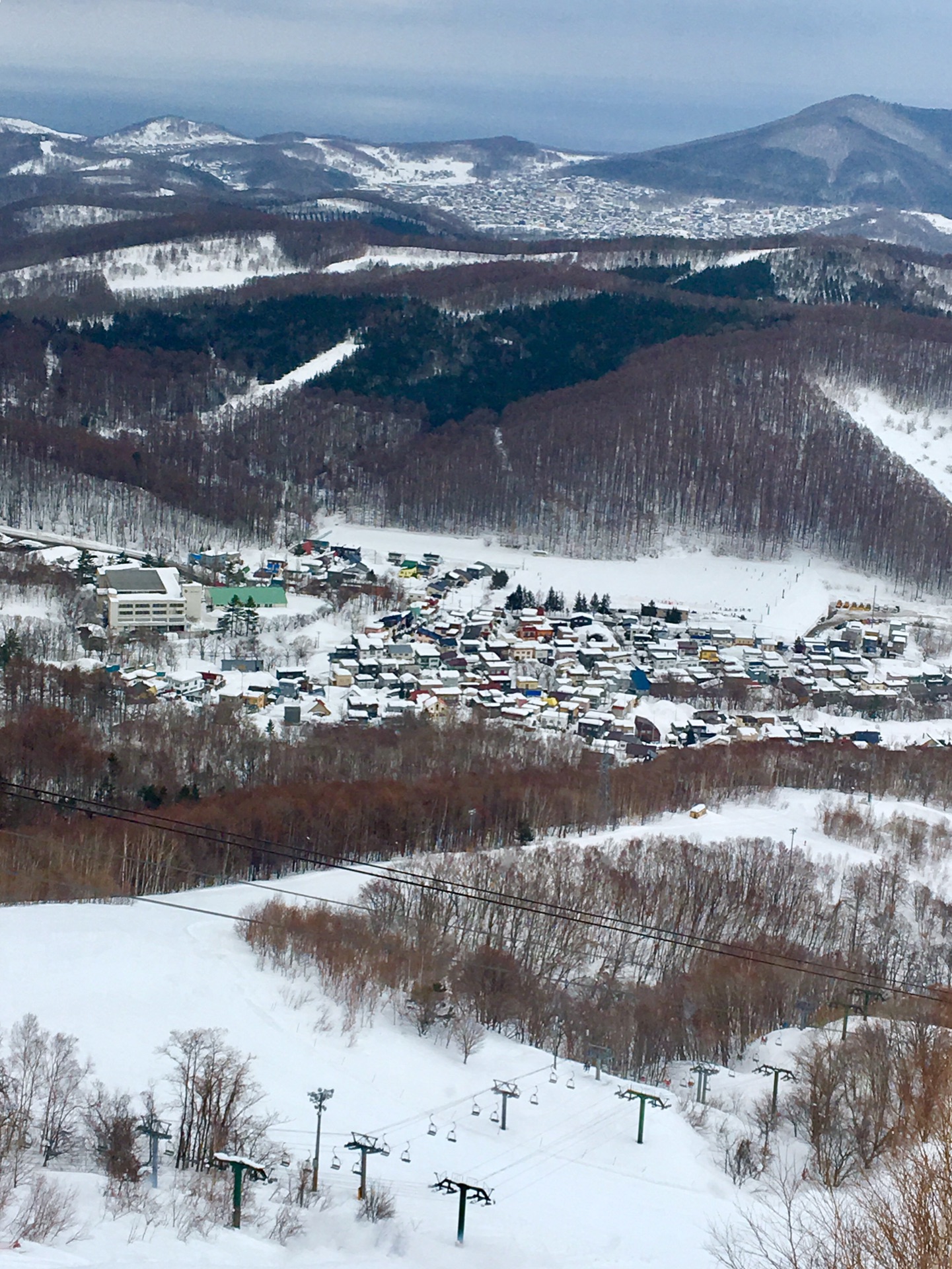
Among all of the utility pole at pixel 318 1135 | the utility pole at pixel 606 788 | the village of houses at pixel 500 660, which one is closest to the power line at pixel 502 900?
the utility pole at pixel 606 788

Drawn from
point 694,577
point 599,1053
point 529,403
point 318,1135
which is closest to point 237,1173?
point 318,1135

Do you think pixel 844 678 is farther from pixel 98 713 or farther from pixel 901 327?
pixel 901 327

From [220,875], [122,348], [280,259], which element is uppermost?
[280,259]

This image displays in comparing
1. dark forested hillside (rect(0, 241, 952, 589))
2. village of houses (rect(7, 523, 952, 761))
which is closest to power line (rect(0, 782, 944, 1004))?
village of houses (rect(7, 523, 952, 761))

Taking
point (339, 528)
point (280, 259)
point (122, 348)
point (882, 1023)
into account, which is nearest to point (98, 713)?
point (882, 1023)

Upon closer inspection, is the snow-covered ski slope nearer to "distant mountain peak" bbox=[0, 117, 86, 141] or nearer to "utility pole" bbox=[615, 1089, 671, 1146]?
"utility pole" bbox=[615, 1089, 671, 1146]

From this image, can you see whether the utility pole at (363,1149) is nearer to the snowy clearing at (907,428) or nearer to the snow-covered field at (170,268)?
the snowy clearing at (907,428)
